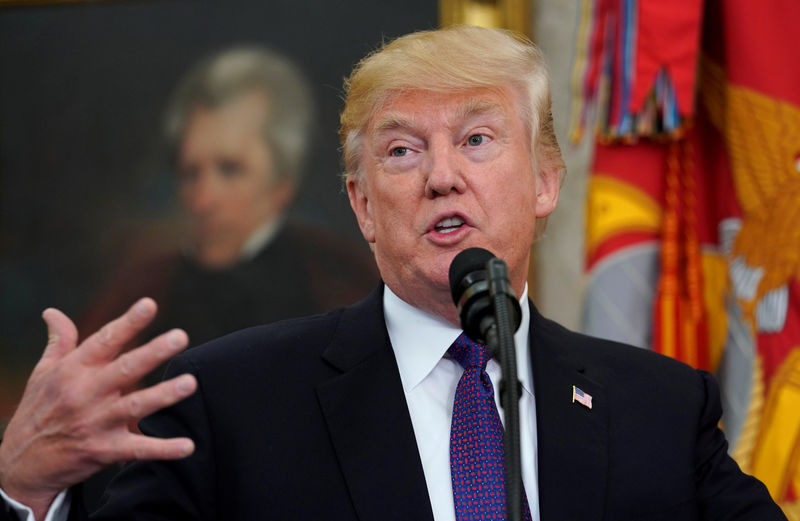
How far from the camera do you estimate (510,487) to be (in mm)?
1293

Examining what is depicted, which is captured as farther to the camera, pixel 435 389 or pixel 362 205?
pixel 362 205

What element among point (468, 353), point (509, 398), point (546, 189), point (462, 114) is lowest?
point (468, 353)

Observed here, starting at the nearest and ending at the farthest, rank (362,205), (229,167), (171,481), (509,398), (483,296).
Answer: (509,398)
(483,296)
(171,481)
(362,205)
(229,167)

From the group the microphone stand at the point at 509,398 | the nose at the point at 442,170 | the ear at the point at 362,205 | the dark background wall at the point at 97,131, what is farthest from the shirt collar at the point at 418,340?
the dark background wall at the point at 97,131

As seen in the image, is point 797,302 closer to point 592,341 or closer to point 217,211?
point 592,341

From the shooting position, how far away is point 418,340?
2.08 meters

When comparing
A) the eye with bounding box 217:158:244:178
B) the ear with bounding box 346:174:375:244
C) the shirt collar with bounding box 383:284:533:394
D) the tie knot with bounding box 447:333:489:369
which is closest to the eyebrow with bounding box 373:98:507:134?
the ear with bounding box 346:174:375:244

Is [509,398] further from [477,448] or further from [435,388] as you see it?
[435,388]

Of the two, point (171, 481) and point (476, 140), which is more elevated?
point (476, 140)

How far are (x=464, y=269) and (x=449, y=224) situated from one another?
0.52 meters

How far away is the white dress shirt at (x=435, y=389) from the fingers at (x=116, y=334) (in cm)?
69

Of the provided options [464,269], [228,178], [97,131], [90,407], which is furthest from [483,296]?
[97,131]

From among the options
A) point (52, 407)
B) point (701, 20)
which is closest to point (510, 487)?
point (52, 407)

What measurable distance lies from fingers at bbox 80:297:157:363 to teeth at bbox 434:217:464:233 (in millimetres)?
711
